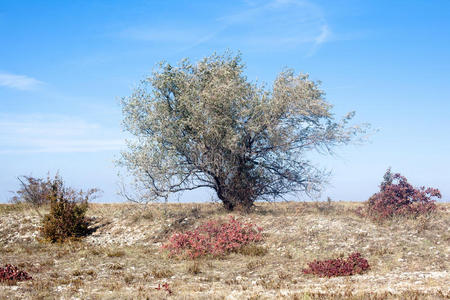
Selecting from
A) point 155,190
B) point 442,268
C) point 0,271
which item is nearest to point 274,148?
point 155,190

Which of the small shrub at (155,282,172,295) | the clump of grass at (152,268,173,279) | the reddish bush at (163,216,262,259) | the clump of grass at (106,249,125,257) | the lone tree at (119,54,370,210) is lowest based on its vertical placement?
the clump of grass at (152,268,173,279)

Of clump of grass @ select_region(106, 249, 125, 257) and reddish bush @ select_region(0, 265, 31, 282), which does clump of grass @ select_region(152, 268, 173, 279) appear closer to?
clump of grass @ select_region(106, 249, 125, 257)

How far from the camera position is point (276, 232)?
60.8 feet

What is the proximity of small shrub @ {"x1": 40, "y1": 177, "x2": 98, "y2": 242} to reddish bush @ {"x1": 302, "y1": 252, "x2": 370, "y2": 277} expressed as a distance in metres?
13.1

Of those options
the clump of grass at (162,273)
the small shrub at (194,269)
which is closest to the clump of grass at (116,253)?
the clump of grass at (162,273)

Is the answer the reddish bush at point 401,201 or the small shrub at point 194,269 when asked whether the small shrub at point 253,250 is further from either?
the reddish bush at point 401,201

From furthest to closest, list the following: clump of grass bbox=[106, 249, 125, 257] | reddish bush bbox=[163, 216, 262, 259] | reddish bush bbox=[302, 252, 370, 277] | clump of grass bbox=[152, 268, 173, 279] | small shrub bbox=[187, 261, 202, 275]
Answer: clump of grass bbox=[106, 249, 125, 257], reddish bush bbox=[163, 216, 262, 259], small shrub bbox=[187, 261, 202, 275], clump of grass bbox=[152, 268, 173, 279], reddish bush bbox=[302, 252, 370, 277]

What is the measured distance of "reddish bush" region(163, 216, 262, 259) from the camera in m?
16.9

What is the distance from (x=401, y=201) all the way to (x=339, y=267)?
356 inches

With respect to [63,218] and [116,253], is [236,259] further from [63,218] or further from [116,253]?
[63,218]

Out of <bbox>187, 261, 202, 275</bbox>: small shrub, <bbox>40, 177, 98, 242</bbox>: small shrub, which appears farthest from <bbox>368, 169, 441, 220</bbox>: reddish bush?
<bbox>40, 177, 98, 242</bbox>: small shrub

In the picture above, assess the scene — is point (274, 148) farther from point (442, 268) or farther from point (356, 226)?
point (442, 268)

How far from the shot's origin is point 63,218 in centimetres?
2216

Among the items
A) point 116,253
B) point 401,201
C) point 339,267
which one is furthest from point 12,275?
point 401,201
